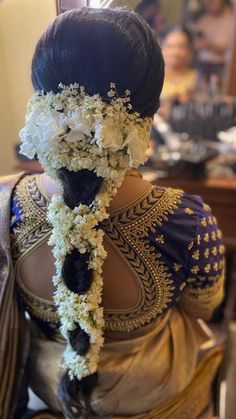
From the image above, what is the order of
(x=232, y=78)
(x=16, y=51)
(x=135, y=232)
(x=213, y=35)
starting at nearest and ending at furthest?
(x=135, y=232) < (x=16, y=51) < (x=232, y=78) < (x=213, y=35)

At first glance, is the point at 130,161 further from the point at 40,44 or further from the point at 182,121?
the point at 182,121

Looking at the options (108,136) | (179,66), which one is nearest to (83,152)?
(108,136)

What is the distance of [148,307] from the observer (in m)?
0.63

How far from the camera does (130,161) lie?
0.50 m

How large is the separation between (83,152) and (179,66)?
6.77 ft

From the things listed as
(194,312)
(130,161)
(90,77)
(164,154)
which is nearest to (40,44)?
(90,77)

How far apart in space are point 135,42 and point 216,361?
2.12ft

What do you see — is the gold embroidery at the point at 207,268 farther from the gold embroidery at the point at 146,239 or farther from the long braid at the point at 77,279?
the long braid at the point at 77,279

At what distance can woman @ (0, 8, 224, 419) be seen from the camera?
18.7 inches

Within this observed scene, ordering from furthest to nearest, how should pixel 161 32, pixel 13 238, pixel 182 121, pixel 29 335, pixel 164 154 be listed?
pixel 161 32
pixel 182 121
pixel 164 154
pixel 29 335
pixel 13 238

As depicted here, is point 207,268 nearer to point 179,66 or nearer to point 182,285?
point 182,285

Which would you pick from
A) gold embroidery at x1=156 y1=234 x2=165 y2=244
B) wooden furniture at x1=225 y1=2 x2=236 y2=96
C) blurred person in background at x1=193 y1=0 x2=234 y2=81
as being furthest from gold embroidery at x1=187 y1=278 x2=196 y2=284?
blurred person in background at x1=193 y1=0 x2=234 y2=81

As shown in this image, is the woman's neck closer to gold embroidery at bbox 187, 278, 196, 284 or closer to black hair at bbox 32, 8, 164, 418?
black hair at bbox 32, 8, 164, 418

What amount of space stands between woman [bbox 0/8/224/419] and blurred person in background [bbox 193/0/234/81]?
2098 millimetres
